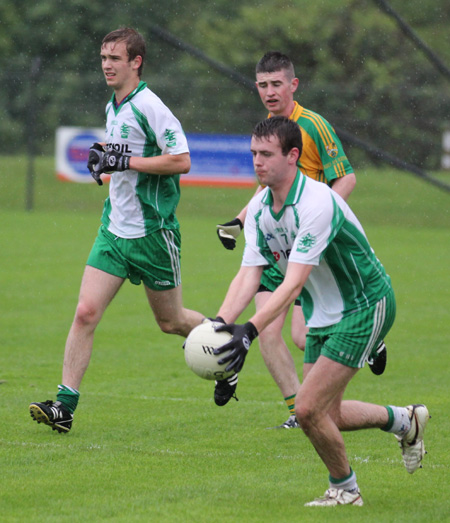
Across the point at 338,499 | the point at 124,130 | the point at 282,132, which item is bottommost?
the point at 338,499

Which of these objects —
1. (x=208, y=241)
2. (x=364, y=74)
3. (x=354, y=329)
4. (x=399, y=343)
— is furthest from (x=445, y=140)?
(x=354, y=329)

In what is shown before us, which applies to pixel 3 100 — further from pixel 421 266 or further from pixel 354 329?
pixel 354 329

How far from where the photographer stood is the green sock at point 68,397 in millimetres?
6539

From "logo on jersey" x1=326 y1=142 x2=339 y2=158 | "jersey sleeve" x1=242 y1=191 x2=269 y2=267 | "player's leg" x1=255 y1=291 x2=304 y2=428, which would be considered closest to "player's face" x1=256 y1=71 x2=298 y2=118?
"logo on jersey" x1=326 y1=142 x2=339 y2=158

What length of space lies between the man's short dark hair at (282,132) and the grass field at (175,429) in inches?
68.9

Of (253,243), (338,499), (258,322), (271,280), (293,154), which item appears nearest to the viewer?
(258,322)

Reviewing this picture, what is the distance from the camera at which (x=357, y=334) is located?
195 inches

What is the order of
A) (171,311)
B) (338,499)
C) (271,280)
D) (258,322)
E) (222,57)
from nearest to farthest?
(258,322) → (338,499) → (271,280) → (171,311) → (222,57)

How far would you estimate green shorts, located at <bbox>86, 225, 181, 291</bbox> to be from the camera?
686cm

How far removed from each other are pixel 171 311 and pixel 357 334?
249 centimetres

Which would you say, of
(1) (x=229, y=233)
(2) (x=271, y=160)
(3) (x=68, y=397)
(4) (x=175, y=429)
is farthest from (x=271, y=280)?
(2) (x=271, y=160)

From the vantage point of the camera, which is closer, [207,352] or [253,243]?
[207,352]

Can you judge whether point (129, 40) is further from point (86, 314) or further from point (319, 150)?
point (86, 314)

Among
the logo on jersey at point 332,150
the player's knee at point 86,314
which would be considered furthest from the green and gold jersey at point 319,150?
the player's knee at point 86,314
